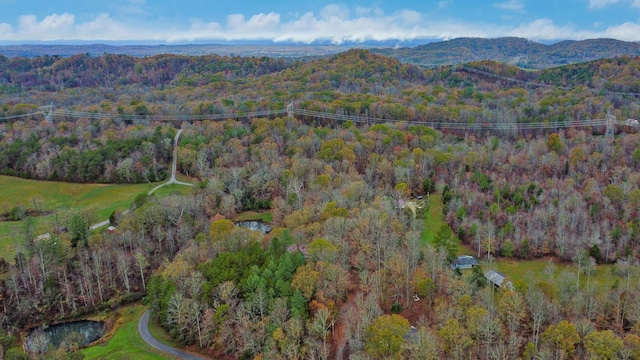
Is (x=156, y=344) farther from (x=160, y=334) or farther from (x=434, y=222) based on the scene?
(x=434, y=222)

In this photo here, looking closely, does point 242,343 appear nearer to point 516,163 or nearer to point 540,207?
point 540,207

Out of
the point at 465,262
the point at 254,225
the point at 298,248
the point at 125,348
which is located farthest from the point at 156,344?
the point at 465,262

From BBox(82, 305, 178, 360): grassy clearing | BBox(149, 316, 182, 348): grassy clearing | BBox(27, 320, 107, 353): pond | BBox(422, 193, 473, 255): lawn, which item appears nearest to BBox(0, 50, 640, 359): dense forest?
BBox(422, 193, 473, 255): lawn

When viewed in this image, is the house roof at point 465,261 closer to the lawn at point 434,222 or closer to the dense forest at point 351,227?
the dense forest at point 351,227

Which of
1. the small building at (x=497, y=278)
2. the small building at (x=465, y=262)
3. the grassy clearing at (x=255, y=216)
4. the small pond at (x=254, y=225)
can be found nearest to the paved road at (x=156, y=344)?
the small pond at (x=254, y=225)

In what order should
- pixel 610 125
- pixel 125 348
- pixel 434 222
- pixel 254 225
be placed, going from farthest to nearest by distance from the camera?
pixel 610 125
pixel 254 225
pixel 434 222
pixel 125 348


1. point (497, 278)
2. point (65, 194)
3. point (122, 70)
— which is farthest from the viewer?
point (122, 70)
